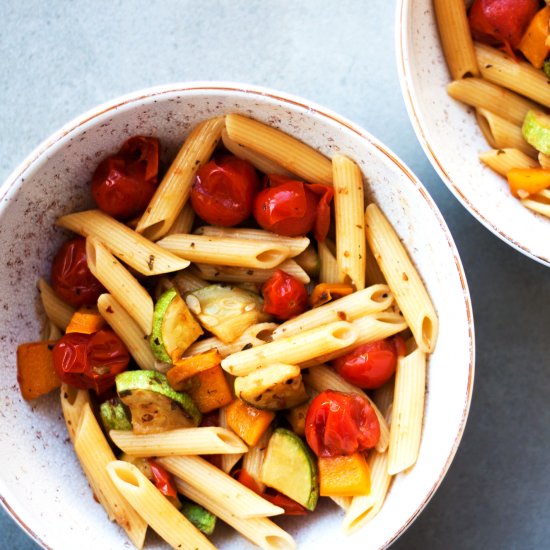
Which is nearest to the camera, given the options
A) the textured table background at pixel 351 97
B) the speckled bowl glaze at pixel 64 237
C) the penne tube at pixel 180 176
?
the speckled bowl glaze at pixel 64 237

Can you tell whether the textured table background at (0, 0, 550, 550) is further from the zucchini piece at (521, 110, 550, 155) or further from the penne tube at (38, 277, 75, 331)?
the penne tube at (38, 277, 75, 331)

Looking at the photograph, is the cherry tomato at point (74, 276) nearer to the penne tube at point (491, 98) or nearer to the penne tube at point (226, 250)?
the penne tube at point (226, 250)

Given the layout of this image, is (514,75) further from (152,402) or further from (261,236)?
(152,402)

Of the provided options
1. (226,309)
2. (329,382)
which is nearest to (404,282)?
(329,382)

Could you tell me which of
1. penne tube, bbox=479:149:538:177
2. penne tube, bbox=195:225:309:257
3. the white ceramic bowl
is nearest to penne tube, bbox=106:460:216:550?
penne tube, bbox=195:225:309:257

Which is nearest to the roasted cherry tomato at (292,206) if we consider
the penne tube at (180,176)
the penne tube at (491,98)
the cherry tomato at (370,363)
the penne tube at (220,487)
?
the penne tube at (180,176)
